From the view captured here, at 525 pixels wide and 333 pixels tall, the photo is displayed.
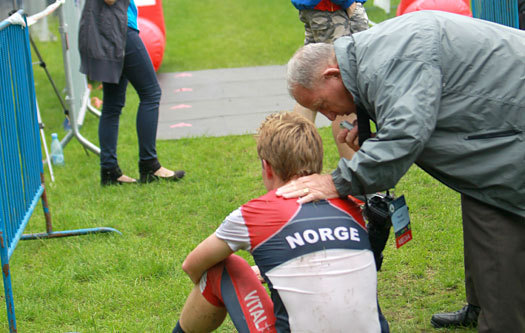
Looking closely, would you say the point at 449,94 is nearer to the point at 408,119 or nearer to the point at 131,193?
the point at 408,119

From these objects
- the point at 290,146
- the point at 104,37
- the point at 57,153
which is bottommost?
the point at 57,153

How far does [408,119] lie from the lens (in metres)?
2.35

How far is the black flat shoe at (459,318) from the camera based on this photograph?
10.6 ft

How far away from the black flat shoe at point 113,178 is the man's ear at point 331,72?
3187 mm

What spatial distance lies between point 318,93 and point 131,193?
9.70 ft

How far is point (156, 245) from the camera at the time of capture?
4348 millimetres

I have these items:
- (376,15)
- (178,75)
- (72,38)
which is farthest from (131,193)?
(376,15)

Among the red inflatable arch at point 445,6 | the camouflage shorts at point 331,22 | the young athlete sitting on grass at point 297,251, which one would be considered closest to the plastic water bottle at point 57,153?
the camouflage shorts at point 331,22

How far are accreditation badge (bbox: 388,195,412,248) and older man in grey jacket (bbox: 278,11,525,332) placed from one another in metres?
0.19

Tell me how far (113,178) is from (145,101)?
691 mm

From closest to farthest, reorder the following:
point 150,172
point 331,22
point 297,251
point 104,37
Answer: point 297,251 < point 331,22 < point 104,37 < point 150,172

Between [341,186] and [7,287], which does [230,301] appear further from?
[7,287]

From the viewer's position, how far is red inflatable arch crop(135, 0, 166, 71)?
895 centimetres

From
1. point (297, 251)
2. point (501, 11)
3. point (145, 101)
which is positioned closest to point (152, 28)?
point (145, 101)
